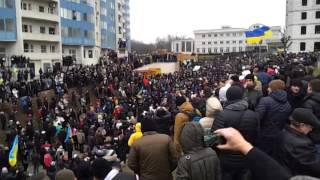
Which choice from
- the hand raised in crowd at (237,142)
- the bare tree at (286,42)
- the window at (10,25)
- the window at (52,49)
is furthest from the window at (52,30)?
the hand raised in crowd at (237,142)

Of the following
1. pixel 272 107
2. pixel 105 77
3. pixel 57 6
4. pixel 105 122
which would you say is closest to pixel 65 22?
pixel 57 6

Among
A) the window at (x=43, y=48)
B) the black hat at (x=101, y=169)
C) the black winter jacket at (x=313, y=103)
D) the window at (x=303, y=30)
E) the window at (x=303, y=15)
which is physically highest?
the window at (x=303, y=15)

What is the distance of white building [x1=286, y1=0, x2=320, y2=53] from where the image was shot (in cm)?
6919

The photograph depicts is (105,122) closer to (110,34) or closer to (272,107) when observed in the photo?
(272,107)

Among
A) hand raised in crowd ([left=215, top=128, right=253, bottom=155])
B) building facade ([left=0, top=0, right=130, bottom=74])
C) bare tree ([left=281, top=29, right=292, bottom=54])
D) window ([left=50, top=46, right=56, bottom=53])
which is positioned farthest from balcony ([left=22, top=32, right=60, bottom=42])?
hand raised in crowd ([left=215, top=128, right=253, bottom=155])

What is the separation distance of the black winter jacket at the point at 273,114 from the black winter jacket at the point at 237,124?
91 centimetres

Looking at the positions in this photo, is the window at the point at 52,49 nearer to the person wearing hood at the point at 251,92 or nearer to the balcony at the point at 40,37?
the balcony at the point at 40,37

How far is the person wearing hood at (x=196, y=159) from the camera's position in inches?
174

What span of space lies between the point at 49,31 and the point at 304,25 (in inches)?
1813

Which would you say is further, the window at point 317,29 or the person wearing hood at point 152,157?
the window at point 317,29

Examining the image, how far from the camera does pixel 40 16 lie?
4847 cm

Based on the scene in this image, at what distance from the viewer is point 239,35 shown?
14988 cm

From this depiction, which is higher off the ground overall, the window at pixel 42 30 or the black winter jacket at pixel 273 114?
→ the window at pixel 42 30

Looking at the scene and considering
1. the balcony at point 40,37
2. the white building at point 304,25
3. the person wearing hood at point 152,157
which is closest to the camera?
the person wearing hood at point 152,157
